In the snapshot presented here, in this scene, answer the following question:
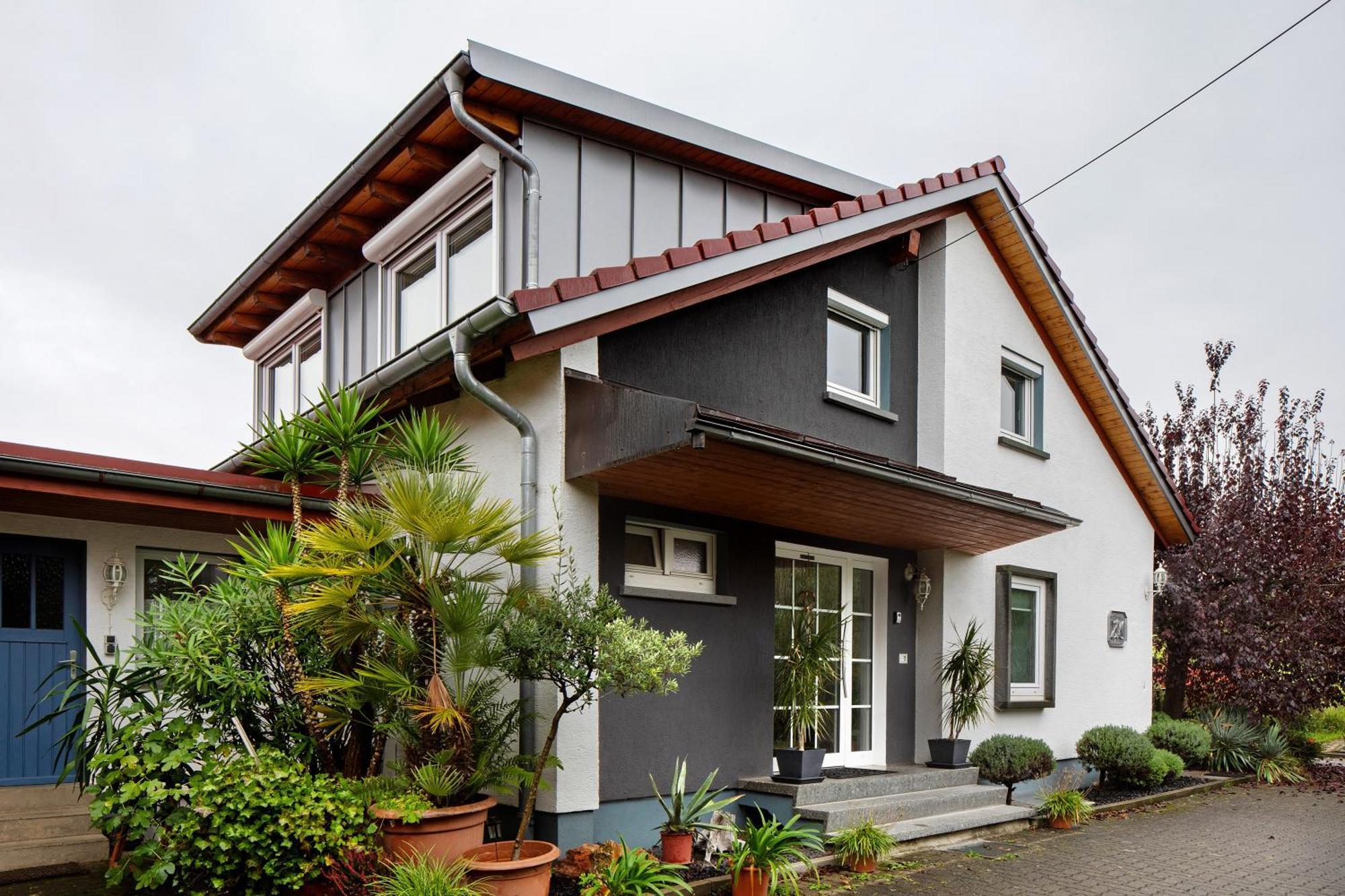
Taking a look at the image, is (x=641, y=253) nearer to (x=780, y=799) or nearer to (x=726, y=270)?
(x=726, y=270)

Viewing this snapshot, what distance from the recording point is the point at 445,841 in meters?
5.82

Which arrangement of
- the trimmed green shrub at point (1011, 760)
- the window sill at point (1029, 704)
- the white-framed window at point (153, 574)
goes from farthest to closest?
the window sill at point (1029, 704) < the trimmed green shrub at point (1011, 760) < the white-framed window at point (153, 574)

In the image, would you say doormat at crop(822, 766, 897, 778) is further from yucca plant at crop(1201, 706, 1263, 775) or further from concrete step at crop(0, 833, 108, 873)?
yucca plant at crop(1201, 706, 1263, 775)

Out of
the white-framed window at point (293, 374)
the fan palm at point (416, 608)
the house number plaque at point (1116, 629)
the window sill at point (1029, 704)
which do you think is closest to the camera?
the fan palm at point (416, 608)

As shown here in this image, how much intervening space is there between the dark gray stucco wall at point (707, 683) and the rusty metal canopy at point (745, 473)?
24cm

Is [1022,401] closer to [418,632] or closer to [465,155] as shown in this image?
[465,155]

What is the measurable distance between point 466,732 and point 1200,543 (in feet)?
42.8

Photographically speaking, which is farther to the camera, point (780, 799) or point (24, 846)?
point (780, 799)

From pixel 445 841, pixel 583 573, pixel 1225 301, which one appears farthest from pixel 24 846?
pixel 1225 301

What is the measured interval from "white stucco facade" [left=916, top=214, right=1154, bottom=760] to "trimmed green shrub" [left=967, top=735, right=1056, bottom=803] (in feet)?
1.44

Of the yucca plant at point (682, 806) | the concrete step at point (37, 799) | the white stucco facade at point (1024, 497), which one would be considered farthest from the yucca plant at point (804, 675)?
the concrete step at point (37, 799)

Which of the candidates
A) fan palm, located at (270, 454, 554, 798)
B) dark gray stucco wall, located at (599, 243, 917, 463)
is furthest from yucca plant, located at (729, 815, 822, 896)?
dark gray stucco wall, located at (599, 243, 917, 463)

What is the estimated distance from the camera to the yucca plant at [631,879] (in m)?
5.84

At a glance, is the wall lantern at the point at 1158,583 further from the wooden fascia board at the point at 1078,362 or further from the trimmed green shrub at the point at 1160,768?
the trimmed green shrub at the point at 1160,768
